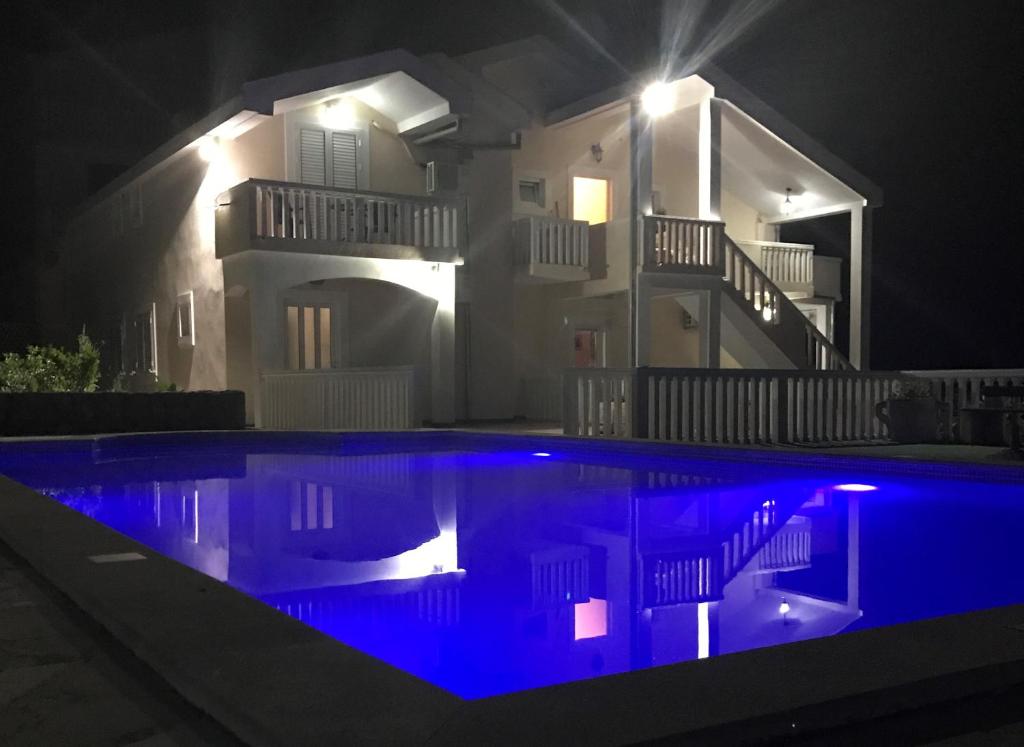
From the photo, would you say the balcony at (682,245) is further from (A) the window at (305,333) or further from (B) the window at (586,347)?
(A) the window at (305,333)

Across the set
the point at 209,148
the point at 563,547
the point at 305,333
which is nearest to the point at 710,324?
the point at 305,333

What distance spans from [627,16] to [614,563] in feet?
50.9

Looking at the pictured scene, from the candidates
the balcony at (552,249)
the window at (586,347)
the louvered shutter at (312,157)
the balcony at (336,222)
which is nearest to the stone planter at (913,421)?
the balcony at (552,249)

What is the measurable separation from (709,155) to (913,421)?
662 centimetres

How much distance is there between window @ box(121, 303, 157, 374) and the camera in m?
20.5

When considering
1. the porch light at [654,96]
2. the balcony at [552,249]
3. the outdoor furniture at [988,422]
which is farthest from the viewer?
the balcony at [552,249]

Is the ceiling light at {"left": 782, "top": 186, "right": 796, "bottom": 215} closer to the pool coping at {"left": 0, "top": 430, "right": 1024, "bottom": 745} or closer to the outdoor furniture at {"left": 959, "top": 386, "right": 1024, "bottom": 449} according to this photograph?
the outdoor furniture at {"left": 959, "top": 386, "right": 1024, "bottom": 449}

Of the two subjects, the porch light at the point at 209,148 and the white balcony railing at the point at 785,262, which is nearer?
the porch light at the point at 209,148

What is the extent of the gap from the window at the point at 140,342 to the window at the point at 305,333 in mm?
3961

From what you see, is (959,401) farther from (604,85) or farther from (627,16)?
(627,16)

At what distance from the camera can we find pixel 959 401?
45.7ft

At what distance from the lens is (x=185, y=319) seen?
18.7 meters

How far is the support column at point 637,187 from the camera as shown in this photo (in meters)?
16.8

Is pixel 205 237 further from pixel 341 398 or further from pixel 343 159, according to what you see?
pixel 341 398
